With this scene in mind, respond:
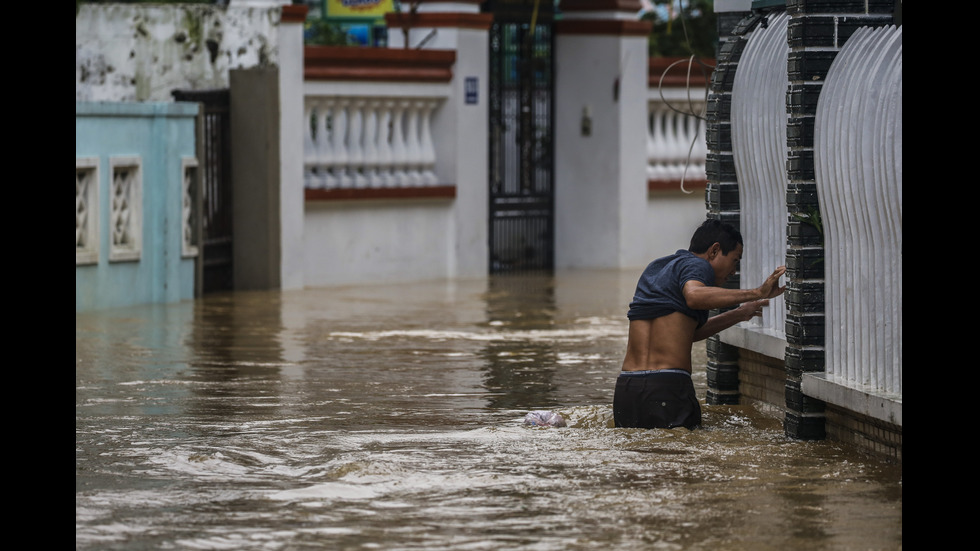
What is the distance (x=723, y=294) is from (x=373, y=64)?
10378 mm

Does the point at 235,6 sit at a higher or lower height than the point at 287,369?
higher

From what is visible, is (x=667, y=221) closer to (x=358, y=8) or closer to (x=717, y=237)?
(x=358, y=8)

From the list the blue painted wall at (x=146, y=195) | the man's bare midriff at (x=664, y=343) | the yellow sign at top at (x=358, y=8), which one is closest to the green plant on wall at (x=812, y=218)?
the man's bare midriff at (x=664, y=343)

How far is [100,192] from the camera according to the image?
50.5ft

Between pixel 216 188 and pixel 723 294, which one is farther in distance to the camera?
pixel 216 188

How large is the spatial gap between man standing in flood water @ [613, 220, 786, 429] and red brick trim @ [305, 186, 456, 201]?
9499 mm

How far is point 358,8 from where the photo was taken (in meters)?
25.1

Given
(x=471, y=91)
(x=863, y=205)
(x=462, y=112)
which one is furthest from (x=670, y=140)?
(x=863, y=205)

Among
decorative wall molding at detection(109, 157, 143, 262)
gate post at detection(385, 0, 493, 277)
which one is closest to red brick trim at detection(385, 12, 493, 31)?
gate post at detection(385, 0, 493, 277)

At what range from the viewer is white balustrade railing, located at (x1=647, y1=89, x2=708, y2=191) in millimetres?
21359

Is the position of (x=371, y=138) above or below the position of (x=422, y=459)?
above
